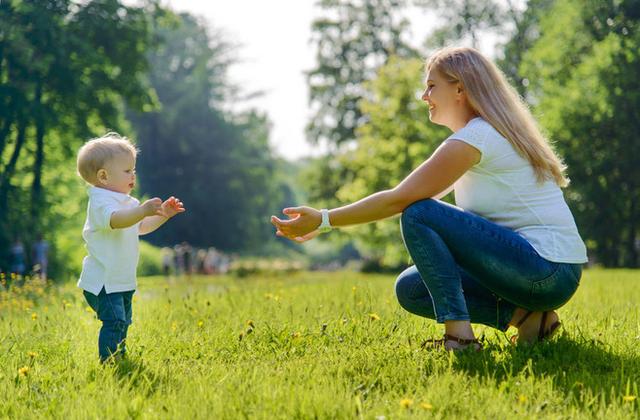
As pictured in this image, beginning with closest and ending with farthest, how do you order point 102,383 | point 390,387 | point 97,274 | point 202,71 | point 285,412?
point 285,412 → point 390,387 → point 102,383 → point 97,274 → point 202,71

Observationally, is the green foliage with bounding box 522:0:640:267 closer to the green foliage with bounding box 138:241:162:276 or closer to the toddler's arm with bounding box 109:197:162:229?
the green foliage with bounding box 138:241:162:276

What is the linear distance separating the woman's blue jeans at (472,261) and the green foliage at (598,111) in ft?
82.9

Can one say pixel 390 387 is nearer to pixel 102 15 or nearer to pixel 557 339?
pixel 557 339

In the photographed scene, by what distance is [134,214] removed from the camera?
420 centimetres

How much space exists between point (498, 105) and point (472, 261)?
2.85 ft

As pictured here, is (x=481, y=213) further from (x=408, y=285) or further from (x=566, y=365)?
(x=566, y=365)

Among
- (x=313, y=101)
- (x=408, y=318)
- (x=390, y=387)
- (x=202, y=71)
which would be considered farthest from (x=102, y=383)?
(x=202, y=71)

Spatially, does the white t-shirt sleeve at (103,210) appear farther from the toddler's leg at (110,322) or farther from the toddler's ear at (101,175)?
the toddler's leg at (110,322)

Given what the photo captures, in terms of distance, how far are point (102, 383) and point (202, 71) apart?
5216 cm

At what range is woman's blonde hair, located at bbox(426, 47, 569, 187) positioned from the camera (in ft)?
13.1

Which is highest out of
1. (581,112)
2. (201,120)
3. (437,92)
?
(201,120)

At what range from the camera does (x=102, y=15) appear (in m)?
21.2

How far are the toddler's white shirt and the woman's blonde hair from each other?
207 cm

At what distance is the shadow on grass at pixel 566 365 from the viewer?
130 inches
